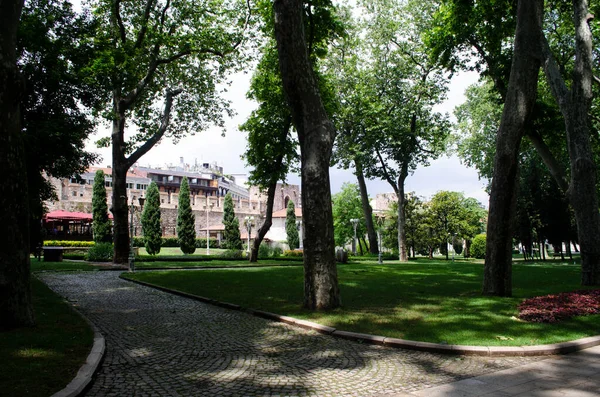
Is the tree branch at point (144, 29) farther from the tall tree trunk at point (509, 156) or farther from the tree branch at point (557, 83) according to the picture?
the tree branch at point (557, 83)

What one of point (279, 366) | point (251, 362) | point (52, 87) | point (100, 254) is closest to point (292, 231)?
point (100, 254)

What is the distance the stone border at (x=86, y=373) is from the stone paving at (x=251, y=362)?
122 millimetres

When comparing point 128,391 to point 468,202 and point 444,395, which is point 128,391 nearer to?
point 444,395

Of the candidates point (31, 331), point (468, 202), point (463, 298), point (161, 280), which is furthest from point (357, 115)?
point (468, 202)

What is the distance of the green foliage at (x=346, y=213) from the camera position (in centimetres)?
6257

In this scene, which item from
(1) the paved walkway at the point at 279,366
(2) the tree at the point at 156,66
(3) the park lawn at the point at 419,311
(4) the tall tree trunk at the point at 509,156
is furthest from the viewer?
(2) the tree at the point at 156,66

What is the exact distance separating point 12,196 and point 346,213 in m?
58.2

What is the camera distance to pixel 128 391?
4270mm

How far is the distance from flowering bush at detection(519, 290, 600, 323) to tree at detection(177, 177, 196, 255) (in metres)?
40.9

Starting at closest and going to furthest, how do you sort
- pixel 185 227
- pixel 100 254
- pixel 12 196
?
pixel 12 196
pixel 100 254
pixel 185 227

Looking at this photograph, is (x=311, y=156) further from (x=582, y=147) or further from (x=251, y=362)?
(x=582, y=147)

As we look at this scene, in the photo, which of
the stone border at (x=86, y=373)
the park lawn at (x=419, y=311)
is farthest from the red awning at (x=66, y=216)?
the stone border at (x=86, y=373)

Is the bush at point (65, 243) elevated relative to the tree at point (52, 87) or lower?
lower

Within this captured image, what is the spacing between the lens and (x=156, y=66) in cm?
2256
